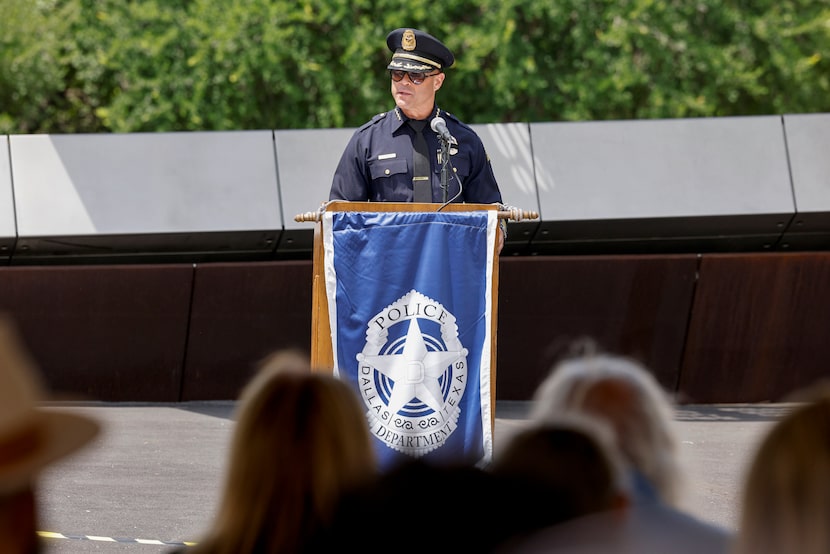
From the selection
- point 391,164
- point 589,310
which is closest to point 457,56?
point 589,310

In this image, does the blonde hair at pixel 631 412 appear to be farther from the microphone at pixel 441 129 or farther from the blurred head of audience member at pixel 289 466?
the microphone at pixel 441 129

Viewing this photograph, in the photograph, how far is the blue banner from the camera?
5016mm

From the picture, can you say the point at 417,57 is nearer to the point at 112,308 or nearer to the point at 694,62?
the point at 112,308

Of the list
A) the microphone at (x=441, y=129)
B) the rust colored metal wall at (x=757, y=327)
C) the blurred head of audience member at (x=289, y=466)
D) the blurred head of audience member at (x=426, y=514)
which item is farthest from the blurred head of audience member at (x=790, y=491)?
the rust colored metal wall at (x=757, y=327)

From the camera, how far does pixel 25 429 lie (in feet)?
7.13

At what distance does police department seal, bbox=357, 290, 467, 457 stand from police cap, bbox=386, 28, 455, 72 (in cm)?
108

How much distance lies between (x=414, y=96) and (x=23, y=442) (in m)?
3.67

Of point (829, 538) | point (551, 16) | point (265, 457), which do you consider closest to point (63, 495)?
point (265, 457)

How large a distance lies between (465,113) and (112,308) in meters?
11.2

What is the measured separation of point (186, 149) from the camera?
341 inches

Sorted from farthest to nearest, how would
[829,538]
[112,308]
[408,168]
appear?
1. [112,308]
2. [408,168]
3. [829,538]

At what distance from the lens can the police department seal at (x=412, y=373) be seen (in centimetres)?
501

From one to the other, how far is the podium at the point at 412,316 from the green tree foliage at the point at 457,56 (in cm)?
1259

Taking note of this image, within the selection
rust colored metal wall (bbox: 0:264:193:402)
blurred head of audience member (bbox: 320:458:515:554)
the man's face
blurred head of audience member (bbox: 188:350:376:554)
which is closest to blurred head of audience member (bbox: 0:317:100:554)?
blurred head of audience member (bbox: 188:350:376:554)
